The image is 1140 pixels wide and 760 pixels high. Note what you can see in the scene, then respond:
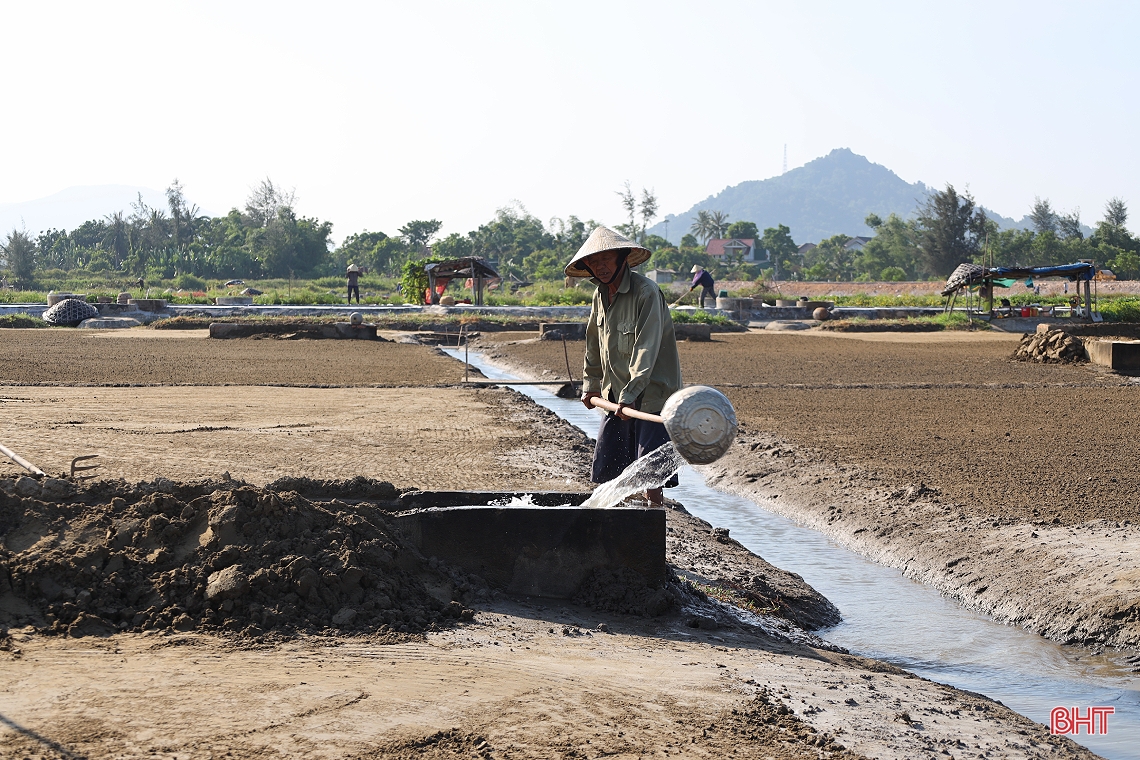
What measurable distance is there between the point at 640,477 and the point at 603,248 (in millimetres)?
1229

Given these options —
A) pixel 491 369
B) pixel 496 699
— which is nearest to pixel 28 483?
pixel 496 699

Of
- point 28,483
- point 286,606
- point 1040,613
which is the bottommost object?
point 1040,613

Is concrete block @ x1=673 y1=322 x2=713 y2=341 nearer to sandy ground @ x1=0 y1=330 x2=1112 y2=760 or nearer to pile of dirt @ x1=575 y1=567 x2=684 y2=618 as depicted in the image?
sandy ground @ x1=0 y1=330 x2=1112 y2=760

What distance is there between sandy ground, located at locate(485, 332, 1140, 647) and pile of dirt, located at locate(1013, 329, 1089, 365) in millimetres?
2185

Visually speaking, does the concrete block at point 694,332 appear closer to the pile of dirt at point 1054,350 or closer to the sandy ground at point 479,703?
the pile of dirt at point 1054,350

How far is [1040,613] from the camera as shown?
597cm

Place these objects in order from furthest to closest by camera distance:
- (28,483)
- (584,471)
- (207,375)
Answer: (207,375) < (584,471) < (28,483)

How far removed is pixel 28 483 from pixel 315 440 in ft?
16.1

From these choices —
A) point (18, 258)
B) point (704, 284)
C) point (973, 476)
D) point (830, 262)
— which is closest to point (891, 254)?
point (830, 262)

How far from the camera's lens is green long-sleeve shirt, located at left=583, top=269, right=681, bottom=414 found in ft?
18.1

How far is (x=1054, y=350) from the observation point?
826 inches

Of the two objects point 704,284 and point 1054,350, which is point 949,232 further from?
point 1054,350

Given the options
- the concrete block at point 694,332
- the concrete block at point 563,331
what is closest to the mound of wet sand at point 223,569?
the concrete block at point 563,331

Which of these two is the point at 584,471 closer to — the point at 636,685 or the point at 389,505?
the point at 389,505
